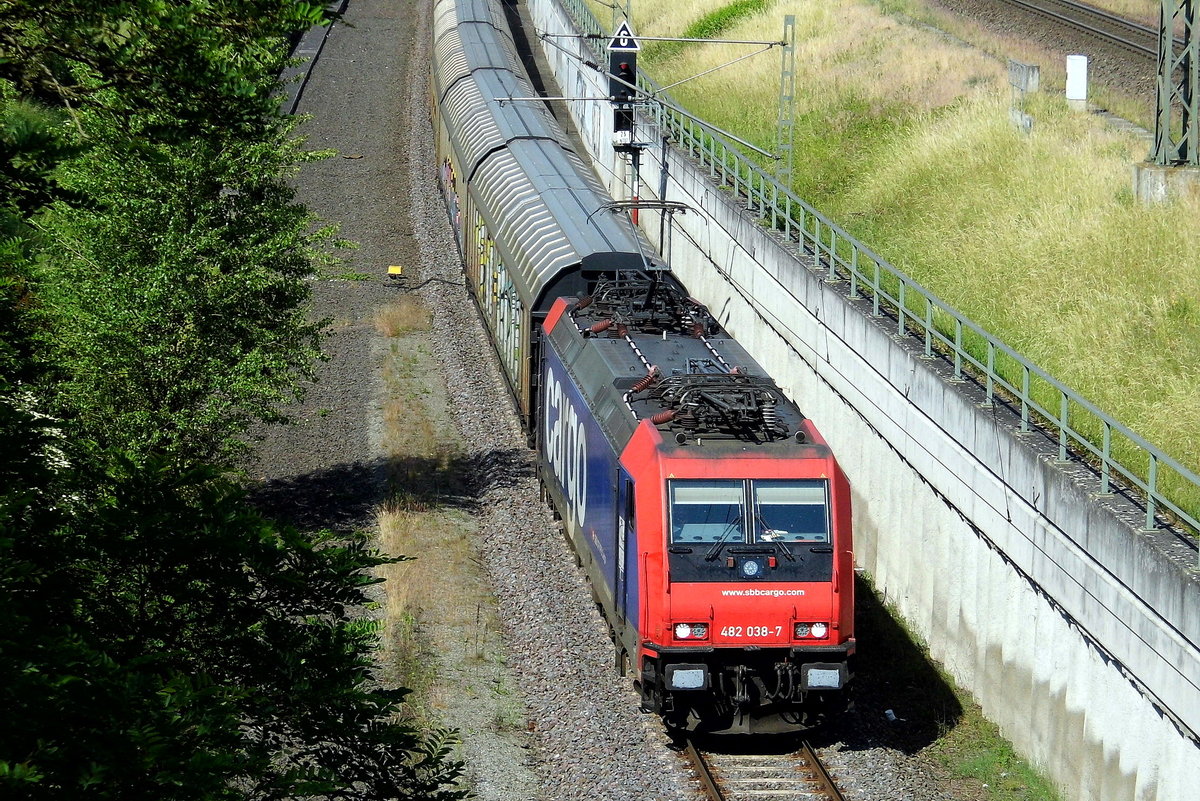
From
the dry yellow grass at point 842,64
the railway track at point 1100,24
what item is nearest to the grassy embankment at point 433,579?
the dry yellow grass at point 842,64

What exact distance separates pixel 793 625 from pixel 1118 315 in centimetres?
805

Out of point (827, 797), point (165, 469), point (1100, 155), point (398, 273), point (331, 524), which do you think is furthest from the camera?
point (398, 273)

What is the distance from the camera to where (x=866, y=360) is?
1920 cm

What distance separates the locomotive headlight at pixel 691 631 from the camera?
43.4 ft

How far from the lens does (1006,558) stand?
1491cm

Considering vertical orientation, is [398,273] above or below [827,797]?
above

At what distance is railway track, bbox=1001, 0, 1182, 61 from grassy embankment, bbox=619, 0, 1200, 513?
223 centimetres

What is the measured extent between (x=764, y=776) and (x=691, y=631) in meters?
1.78

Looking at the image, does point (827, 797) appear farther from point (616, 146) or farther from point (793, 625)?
point (616, 146)

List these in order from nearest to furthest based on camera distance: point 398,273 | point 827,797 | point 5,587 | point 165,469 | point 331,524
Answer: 1. point 5,587
2. point 165,469
3. point 827,797
4. point 331,524
5. point 398,273

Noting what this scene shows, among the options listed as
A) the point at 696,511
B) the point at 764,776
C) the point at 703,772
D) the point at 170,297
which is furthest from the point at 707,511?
the point at 170,297

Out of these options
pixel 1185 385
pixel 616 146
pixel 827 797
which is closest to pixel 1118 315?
pixel 1185 385

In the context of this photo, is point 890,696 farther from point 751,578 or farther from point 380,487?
point 380,487

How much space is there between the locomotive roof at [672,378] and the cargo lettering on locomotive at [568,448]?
0.57 m
